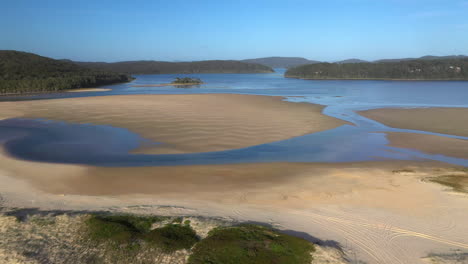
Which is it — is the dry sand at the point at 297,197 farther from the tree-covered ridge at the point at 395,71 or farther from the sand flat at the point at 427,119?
the tree-covered ridge at the point at 395,71

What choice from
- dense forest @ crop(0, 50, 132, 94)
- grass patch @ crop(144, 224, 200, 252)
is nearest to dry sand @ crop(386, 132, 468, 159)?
grass patch @ crop(144, 224, 200, 252)

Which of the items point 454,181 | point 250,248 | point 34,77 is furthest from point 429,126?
point 34,77

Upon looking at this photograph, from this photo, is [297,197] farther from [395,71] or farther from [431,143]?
[395,71]

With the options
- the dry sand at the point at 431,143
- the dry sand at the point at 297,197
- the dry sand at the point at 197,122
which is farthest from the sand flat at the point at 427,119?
the dry sand at the point at 297,197

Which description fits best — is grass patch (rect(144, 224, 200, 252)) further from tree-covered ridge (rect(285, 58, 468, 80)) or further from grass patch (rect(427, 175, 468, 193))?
tree-covered ridge (rect(285, 58, 468, 80))

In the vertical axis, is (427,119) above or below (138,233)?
above
